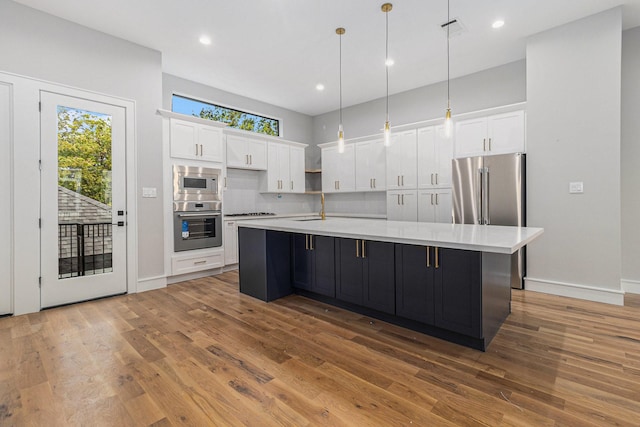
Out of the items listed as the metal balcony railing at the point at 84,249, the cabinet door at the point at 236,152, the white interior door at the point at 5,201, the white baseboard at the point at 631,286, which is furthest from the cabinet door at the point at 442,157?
the white interior door at the point at 5,201

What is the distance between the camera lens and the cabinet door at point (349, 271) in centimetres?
284

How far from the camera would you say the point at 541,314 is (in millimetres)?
2898

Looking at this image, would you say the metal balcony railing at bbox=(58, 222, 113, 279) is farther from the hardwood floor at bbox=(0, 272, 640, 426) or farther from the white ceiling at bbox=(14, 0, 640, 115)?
the white ceiling at bbox=(14, 0, 640, 115)

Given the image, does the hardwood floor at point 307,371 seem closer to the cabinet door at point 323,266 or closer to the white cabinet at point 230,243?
the cabinet door at point 323,266

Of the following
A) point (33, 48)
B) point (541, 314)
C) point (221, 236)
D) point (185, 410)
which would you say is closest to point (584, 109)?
point (541, 314)

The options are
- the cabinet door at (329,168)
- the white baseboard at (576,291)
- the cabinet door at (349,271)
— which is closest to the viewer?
the cabinet door at (349,271)

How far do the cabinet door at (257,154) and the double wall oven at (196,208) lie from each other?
0.87m

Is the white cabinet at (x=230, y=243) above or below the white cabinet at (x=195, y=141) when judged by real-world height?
below

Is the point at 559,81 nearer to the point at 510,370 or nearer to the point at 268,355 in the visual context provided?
the point at 510,370

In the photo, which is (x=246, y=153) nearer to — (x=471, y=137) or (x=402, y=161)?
(x=402, y=161)

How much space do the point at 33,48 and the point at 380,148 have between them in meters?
4.89

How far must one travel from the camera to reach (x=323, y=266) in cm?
318

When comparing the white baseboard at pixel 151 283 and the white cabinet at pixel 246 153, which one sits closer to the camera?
the white baseboard at pixel 151 283

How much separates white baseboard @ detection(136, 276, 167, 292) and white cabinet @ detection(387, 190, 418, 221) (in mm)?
3776
